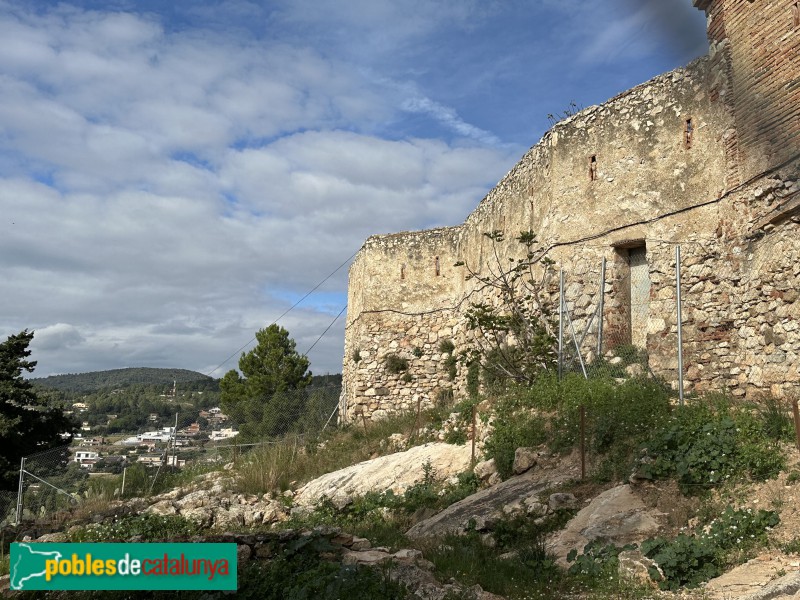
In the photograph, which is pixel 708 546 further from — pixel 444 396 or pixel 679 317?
pixel 444 396

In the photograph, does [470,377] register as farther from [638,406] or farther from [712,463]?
[712,463]

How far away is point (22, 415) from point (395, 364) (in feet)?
39.9

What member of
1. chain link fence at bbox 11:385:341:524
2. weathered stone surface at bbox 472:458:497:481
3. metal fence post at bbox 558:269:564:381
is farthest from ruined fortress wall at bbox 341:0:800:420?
chain link fence at bbox 11:385:341:524

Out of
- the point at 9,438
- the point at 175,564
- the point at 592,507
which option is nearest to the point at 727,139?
the point at 592,507

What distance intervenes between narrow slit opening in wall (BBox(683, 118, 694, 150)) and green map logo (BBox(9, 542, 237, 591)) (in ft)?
31.8

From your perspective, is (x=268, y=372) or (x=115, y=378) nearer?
(x=268, y=372)

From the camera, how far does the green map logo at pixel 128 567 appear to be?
19.1 feet

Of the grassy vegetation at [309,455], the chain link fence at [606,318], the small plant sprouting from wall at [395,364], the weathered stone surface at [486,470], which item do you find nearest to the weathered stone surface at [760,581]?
the weathered stone surface at [486,470]

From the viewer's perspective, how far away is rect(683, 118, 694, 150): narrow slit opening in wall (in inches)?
440

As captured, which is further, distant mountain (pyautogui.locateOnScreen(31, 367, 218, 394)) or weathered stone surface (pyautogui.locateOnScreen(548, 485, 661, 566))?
distant mountain (pyautogui.locateOnScreen(31, 367, 218, 394))

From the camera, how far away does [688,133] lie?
1123 cm

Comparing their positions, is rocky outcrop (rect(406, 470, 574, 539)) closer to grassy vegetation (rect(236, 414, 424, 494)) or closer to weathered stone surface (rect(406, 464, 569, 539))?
weathered stone surface (rect(406, 464, 569, 539))

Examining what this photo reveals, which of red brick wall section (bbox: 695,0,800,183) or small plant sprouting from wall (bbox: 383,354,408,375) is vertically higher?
red brick wall section (bbox: 695,0,800,183)

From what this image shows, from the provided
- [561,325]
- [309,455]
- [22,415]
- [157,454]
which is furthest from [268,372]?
[561,325]
